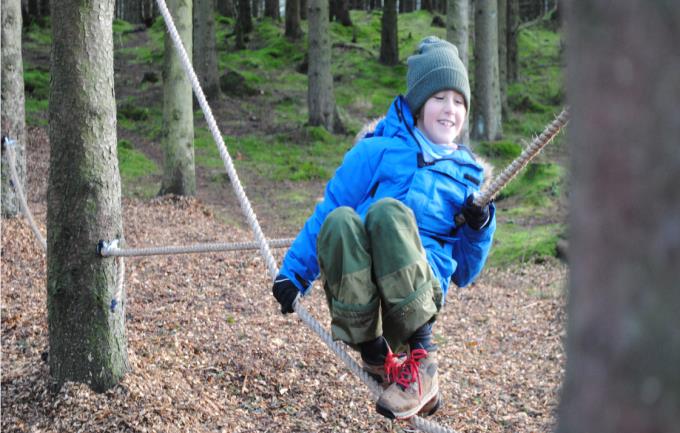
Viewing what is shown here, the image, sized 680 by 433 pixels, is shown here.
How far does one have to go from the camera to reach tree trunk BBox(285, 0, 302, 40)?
2162 cm

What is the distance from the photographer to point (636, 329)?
0.71 m

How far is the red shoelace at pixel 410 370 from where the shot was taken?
8.27 feet

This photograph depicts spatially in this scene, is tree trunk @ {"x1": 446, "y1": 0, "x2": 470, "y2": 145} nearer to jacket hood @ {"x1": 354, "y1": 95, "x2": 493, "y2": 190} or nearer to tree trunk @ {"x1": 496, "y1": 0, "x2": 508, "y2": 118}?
tree trunk @ {"x1": 496, "y1": 0, "x2": 508, "y2": 118}

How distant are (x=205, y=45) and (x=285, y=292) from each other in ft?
43.1

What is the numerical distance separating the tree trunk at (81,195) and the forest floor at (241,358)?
8.9 inches

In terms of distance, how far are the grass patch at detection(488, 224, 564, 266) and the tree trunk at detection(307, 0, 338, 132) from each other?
5980 mm

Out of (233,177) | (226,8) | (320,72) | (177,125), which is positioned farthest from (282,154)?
(226,8)

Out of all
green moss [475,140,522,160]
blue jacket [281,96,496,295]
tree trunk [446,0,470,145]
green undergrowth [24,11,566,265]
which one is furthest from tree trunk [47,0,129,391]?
green moss [475,140,522,160]

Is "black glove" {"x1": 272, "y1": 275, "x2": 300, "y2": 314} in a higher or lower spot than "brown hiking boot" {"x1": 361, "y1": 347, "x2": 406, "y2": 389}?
higher

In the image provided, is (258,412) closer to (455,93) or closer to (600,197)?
(455,93)

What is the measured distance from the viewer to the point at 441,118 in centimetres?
297

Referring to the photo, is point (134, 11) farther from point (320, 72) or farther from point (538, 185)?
point (538, 185)

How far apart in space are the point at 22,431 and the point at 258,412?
3.87 ft

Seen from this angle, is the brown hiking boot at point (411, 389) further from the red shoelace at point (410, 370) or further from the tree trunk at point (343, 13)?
the tree trunk at point (343, 13)
